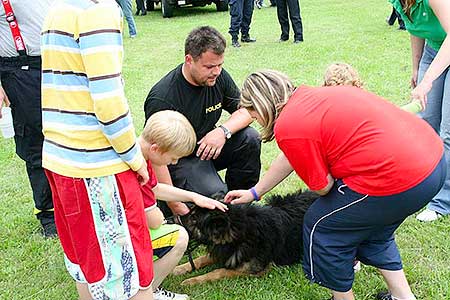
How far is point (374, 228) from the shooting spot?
234cm

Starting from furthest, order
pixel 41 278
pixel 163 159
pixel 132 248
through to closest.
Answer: pixel 41 278
pixel 163 159
pixel 132 248

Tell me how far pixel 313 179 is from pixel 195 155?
1454 mm

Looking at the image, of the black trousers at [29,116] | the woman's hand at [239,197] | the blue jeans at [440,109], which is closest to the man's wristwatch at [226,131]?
the woman's hand at [239,197]

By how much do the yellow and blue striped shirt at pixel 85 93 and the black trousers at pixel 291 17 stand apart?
7995 mm

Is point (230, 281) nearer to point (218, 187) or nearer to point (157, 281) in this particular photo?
point (157, 281)

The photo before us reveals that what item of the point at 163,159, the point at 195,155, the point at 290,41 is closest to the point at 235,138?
the point at 195,155

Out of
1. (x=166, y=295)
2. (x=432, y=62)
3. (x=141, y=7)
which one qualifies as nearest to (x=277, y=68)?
(x=432, y=62)

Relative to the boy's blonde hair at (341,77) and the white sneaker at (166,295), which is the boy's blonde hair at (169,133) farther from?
the boy's blonde hair at (341,77)

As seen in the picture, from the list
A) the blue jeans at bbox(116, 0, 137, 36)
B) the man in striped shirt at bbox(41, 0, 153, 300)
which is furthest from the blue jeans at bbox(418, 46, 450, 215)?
the blue jeans at bbox(116, 0, 137, 36)

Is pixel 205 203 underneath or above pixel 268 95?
underneath

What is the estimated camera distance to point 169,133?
2.38 meters

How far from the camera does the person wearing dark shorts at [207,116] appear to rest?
326cm

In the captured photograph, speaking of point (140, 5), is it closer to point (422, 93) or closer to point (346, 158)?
point (422, 93)

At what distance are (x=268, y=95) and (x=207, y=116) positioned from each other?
126 cm
